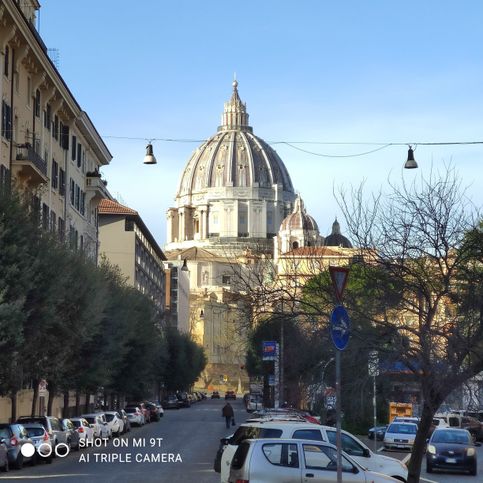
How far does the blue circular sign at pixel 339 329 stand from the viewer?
1636cm

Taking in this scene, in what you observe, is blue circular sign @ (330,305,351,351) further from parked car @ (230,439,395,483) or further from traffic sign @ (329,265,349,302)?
parked car @ (230,439,395,483)

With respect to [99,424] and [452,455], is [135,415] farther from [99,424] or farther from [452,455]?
[452,455]

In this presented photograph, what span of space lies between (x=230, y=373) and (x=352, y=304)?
17293 cm

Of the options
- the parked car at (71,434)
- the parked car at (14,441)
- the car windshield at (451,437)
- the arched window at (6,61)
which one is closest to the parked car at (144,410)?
the parked car at (71,434)

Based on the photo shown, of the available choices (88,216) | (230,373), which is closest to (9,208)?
(88,216)

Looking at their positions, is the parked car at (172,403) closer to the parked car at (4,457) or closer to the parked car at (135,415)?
the parked car at (135,415)

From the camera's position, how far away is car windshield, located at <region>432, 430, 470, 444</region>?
125 ft

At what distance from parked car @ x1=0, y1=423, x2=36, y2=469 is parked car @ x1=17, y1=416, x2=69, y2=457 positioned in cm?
330

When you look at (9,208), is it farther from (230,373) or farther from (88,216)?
(230,373)

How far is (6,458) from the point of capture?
31.0 m

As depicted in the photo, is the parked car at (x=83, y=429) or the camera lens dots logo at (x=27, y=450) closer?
the camera lens dots logo at (x=27, y=450)

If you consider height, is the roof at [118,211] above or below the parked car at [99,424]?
above

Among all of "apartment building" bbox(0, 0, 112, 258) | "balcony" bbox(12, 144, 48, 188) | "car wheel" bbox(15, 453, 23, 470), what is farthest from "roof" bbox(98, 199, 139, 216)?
"car wheel" bbox(15, 453, 23, 470)

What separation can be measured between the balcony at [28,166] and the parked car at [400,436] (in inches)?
668
